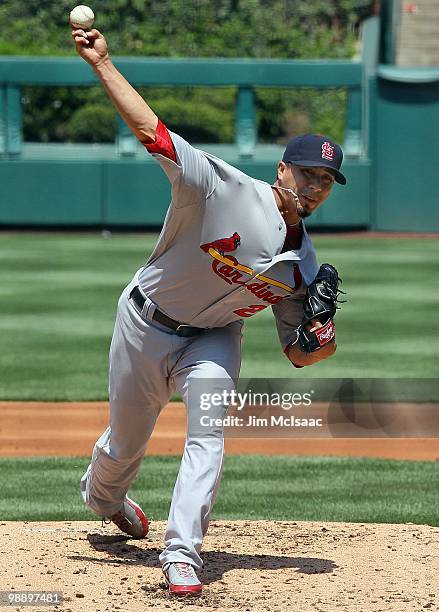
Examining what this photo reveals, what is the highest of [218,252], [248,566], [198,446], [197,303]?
[218,252]

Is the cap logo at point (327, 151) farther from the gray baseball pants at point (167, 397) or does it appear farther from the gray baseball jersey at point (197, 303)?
the gray baseball pants at point (167, 397)

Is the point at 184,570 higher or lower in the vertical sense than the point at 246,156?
higher

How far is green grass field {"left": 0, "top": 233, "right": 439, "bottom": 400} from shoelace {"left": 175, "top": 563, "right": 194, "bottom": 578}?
180 inches

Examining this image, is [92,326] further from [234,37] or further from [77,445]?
[234,37]

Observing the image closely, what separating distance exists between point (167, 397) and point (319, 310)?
681 mm

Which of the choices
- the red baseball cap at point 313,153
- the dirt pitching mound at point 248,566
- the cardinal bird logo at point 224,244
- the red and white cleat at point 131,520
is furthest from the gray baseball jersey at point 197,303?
the red and white cleat at point 131,520

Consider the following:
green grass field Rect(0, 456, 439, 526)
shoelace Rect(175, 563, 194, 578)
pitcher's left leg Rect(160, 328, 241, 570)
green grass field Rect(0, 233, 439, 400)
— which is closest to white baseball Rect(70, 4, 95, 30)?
pitcher's left leg Rect(160, 328, 241, 570)

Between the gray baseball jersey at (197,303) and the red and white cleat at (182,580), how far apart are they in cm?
4

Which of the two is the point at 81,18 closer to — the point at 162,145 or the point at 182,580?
the point at 162,145

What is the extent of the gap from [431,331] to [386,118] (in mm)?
10331

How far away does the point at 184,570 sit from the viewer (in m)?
4.45

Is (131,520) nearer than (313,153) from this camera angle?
No

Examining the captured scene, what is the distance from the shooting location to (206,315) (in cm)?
470

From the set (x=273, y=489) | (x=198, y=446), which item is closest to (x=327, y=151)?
(x=198, y=446)
